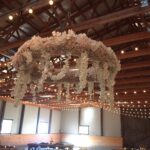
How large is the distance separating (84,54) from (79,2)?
13.7ft

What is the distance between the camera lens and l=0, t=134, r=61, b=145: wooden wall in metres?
13.3

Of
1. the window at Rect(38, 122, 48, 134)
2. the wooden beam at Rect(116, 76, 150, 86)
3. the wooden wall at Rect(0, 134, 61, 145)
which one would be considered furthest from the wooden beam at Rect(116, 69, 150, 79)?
the window at Rect(38, 122, 48, 134)

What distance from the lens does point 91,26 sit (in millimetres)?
4121

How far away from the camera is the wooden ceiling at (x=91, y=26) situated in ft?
13.6

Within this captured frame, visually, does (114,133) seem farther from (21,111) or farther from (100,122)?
(21,111)

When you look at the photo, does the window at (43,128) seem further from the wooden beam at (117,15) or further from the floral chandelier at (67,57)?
the floral chandelier at (67,57)

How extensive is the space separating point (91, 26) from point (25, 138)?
12520 millimetres

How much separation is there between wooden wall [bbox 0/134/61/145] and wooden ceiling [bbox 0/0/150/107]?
558cm

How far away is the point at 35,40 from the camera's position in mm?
2906

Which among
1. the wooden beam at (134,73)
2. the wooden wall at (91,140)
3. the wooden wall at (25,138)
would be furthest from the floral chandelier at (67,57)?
the wooden wall at (91,140)

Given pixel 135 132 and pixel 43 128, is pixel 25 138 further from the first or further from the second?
pixel 135 132

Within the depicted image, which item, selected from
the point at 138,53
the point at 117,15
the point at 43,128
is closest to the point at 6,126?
the point at 43,128

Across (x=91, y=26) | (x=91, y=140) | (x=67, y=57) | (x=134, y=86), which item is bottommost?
(x=91, y=140)

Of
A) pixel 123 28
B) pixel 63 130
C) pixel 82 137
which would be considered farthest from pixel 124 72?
pixel 63 130
